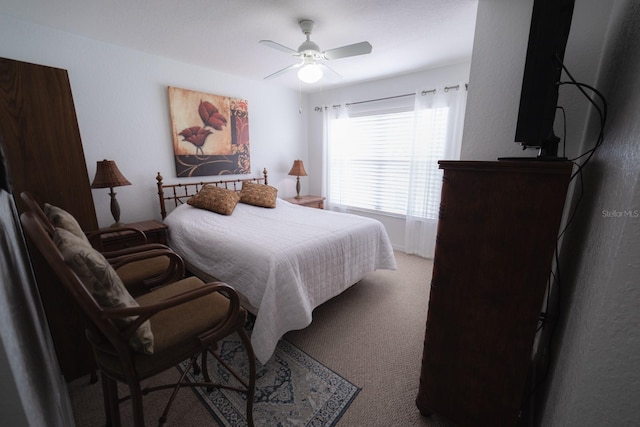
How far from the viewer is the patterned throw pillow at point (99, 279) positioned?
0.80 meters

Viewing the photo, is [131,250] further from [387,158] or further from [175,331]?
[387,158]

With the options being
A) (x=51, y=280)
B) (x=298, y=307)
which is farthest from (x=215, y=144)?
(x=298, y=307)

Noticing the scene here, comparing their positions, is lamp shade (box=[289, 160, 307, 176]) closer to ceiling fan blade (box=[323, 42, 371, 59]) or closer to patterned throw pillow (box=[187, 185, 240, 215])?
patterned throw pillow (box=[187, 185, 240, 215])

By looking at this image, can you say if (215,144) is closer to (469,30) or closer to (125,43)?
(125,43)

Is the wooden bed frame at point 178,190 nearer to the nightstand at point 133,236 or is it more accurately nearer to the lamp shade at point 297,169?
the nightstand at point 133,236

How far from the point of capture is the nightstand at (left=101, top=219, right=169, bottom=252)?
230cm

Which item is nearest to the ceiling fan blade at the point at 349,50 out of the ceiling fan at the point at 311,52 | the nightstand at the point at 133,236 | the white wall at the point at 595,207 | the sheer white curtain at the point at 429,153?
the ceiling fan at the point at 311,52

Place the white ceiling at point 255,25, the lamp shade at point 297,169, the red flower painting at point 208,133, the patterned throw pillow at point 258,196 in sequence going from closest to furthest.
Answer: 1. the white ceiling at point 255,25
2. the red flower painting at point 208,133
3. the patterned throw pillow at point 258,196
4. the lamp shade at point 297,169

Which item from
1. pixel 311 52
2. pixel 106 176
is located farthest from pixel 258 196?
pixel 311 52

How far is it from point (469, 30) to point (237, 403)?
10.9 ft

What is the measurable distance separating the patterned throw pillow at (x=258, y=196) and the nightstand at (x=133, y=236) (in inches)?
38.8

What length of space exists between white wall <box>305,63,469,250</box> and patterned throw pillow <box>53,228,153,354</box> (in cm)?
350

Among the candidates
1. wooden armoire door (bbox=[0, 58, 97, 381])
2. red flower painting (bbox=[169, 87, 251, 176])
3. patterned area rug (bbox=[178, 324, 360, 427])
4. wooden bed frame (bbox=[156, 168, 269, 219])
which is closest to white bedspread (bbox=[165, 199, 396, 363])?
patterned area rug (bbox=[178, 324, 360, 427])

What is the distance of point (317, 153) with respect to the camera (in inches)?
179
